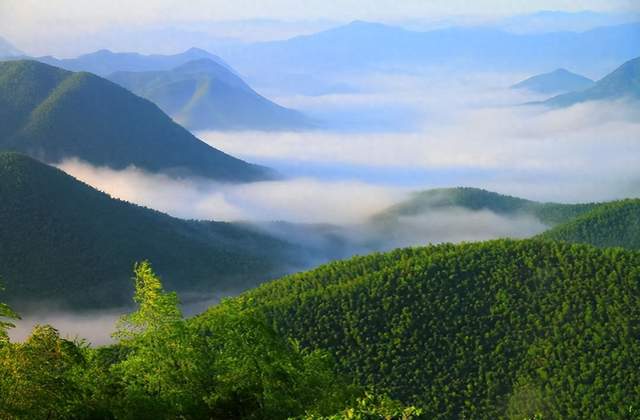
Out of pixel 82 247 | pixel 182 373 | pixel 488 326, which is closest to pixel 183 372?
pixel 182 373

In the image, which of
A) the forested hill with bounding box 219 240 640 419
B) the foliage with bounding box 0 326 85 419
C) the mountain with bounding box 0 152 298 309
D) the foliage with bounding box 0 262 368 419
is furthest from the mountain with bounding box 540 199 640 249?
the foliage with bounding box 0 326 85 419

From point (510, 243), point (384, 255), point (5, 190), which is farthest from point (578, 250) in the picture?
point (5, 190)

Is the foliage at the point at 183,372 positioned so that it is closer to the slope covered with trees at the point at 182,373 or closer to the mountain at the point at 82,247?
the slope covered with trees at the point at 182,373

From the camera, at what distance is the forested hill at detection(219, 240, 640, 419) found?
63.3 m

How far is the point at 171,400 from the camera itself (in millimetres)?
21797

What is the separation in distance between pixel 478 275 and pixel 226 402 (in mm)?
56604

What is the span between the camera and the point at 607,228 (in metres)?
122

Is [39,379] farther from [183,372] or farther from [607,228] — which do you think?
[607,228]

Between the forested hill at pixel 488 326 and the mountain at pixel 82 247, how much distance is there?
56963 millimetres

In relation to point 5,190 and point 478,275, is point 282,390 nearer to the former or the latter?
point 478,275

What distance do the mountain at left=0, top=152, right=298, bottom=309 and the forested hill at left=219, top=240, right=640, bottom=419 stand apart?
187ft

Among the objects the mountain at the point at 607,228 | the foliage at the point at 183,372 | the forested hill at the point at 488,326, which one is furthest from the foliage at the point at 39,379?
the mountain at the point at 607,228

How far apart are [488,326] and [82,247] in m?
81.9

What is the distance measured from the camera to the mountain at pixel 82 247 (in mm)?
125875
